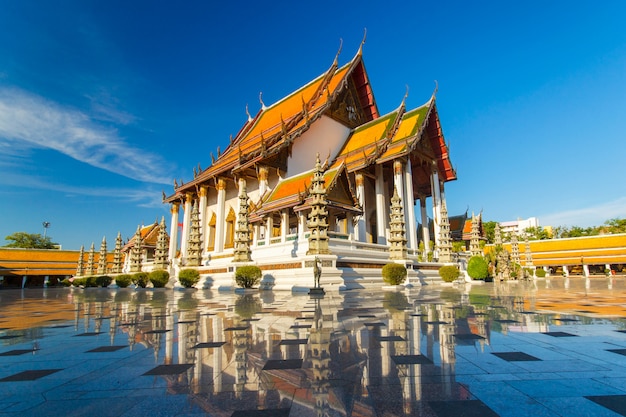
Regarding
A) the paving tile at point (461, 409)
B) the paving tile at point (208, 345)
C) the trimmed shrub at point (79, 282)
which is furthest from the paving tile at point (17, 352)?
the trimmed shrub at point (79, 282)

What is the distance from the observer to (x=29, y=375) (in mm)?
2834

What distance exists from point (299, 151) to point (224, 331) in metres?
21.3

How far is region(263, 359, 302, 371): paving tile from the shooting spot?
2844 millimetres

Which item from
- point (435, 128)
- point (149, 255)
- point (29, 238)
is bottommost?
point (149, 255)

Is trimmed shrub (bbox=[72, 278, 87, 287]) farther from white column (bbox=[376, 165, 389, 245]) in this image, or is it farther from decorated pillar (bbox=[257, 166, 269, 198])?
white column (bbox=[376, 165, 389, 245])

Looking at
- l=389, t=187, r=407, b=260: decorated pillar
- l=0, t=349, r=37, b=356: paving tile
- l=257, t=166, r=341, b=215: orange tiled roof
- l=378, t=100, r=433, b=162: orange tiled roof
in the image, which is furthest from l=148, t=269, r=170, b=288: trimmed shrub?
l=0, t=349, r=37, b=356: paving tile

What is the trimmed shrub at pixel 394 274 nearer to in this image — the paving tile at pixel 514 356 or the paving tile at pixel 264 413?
the paving tile at pixel 514 356

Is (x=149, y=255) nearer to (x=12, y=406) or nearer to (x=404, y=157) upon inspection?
(x=404, y=157)

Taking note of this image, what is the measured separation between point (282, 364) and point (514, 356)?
1997mm

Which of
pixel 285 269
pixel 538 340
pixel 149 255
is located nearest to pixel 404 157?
pixel 285 269

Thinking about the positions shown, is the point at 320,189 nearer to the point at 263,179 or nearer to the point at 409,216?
the point at 263,179

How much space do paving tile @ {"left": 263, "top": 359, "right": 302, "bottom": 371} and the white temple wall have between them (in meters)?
21.5

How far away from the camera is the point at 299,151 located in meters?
25.1

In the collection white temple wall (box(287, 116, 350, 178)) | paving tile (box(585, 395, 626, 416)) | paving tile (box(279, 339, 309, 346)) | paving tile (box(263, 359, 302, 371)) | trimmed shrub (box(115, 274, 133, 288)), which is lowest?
paving tile (box(263, 359, 302, 371))
